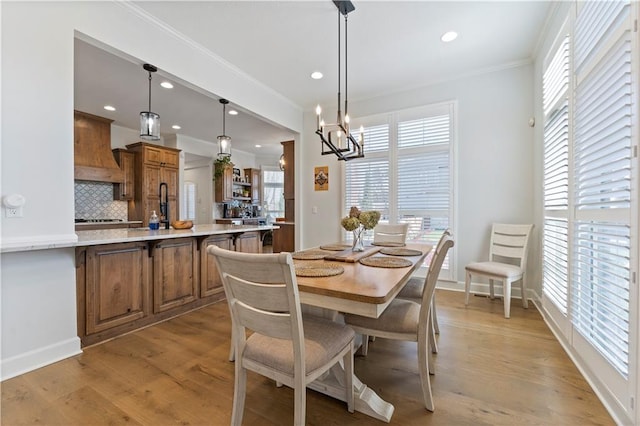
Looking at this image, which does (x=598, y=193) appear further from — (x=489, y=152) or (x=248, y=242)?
(x=248, y=242)

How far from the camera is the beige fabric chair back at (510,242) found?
307 centimetres

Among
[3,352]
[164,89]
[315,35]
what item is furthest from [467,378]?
[164,89]

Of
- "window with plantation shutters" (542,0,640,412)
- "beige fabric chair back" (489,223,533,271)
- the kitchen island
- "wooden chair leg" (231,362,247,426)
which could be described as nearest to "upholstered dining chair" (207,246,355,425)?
"wooden chair leg" (231,362,247,426)

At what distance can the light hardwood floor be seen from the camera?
1.44 meters

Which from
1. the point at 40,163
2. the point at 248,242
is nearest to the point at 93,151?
the point at 248,242

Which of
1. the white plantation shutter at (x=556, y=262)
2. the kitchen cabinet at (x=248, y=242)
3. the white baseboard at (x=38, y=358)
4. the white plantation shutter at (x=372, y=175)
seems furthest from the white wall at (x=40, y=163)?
the white plantation shutter at (x=556, y=262)

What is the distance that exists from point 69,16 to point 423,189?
3.91 meters

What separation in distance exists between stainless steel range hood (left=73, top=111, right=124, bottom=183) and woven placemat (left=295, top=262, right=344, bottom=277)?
4.79 m

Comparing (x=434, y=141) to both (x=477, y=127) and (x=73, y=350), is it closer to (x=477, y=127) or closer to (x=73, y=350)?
(x=477, y=127)

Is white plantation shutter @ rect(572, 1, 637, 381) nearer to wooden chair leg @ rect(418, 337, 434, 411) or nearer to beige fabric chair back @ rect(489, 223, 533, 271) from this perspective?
wooden chair leg @ rect(418, 337, 434, 411)

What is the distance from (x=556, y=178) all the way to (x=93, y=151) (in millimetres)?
6507

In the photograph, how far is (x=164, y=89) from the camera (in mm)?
3979

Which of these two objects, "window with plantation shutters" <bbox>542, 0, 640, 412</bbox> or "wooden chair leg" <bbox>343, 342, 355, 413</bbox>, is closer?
"window with plantation shutters" <bbox>542, 0, 640, 412</bbox>

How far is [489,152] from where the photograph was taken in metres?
3.46
